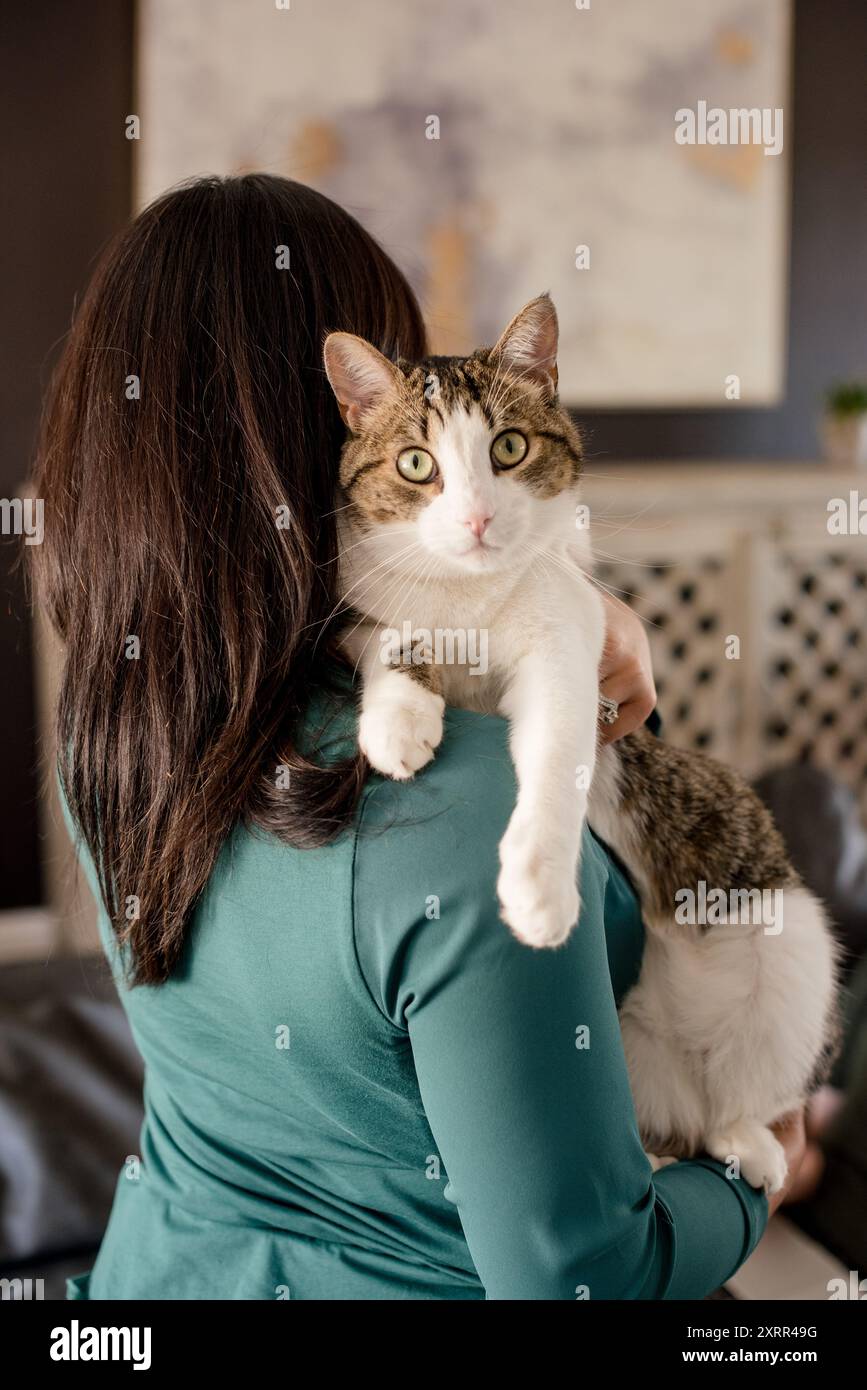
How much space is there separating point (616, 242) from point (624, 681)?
2551 mm

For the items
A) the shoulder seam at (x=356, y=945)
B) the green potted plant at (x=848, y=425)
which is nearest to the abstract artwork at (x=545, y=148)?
the green potted plant at (x=848, y=425)

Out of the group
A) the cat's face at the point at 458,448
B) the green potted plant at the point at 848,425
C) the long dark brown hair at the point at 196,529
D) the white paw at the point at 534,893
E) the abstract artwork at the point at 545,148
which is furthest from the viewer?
the green potted plant at the point at 848,425

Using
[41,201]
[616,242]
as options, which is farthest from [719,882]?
[616,242]

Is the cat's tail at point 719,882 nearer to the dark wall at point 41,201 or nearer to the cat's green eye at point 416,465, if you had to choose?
the cat's green eye at point 416,465

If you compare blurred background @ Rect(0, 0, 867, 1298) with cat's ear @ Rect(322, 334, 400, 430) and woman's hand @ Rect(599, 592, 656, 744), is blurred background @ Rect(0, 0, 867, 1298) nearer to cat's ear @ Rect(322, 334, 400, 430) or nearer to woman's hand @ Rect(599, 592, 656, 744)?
woman's hand @ Rect(599, 592, 656, 744)

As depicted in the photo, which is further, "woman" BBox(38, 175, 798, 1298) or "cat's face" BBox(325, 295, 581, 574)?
"cat's face" BBox(325, 295, 581, 574)

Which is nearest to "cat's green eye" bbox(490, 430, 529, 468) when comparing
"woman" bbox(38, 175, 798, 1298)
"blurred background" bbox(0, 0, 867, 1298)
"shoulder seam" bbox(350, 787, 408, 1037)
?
"woman" bbox(38, 175, 798, 1298)

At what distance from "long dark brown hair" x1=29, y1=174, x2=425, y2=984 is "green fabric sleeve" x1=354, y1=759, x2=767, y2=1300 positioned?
0.09m

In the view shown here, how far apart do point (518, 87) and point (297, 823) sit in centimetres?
286

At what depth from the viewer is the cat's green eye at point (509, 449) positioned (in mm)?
918

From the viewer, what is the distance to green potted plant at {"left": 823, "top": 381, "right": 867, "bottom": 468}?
3188 mm

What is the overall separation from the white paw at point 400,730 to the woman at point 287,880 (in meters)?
0.01

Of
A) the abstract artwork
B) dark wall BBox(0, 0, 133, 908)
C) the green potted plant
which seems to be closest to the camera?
dark wall BBox(0, 0, 133, 908)
